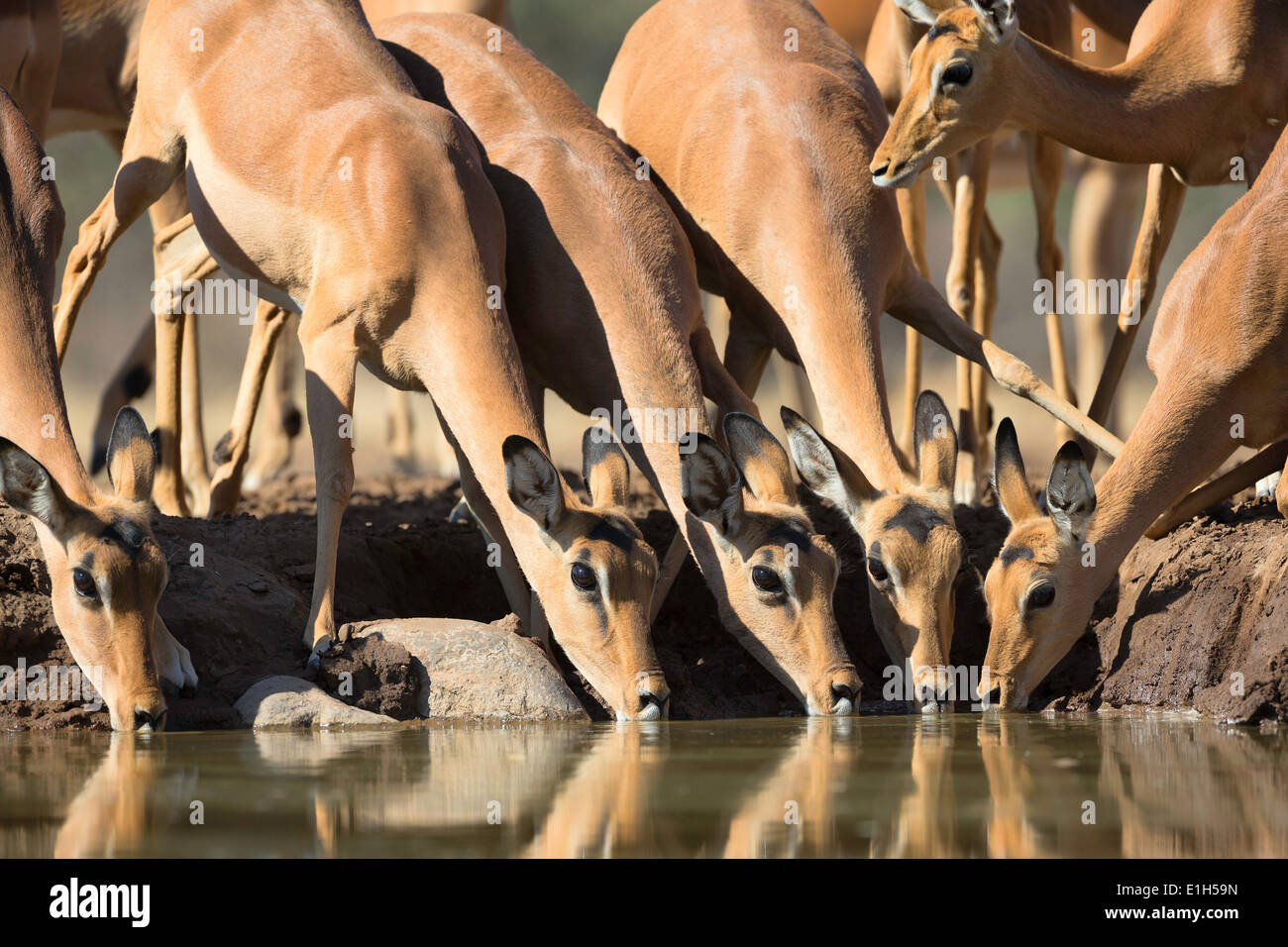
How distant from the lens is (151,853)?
4.52m

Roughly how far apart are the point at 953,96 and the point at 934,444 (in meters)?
2.24

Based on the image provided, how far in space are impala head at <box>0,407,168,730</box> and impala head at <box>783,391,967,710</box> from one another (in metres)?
3.07

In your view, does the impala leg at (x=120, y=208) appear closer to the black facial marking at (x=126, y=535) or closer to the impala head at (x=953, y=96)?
the black facial marking at (x=126, y=535)

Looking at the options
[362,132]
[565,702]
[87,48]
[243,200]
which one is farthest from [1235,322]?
[87,48]

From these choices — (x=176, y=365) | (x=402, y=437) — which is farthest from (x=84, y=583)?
(x=402, y=437)

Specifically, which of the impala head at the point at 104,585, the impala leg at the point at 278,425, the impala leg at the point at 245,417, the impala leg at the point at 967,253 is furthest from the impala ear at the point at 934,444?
the impala leg at the point at 278,425

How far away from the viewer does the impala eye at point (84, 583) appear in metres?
7.55

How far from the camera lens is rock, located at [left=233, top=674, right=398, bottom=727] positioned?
782cm

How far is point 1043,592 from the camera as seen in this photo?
827cm

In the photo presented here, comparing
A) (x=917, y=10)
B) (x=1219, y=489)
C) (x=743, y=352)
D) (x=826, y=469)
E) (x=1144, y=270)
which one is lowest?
(x=1219, y=489)

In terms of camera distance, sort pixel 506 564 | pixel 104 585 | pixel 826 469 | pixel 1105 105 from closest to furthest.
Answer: pixel 104 585, pixel 826 469, pixel 506 564, pixel 1105 105

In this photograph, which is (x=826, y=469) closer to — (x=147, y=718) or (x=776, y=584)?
(x=776, y=584)

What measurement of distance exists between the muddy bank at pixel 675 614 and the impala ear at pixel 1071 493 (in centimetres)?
76

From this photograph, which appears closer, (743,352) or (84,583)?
(84,583)
